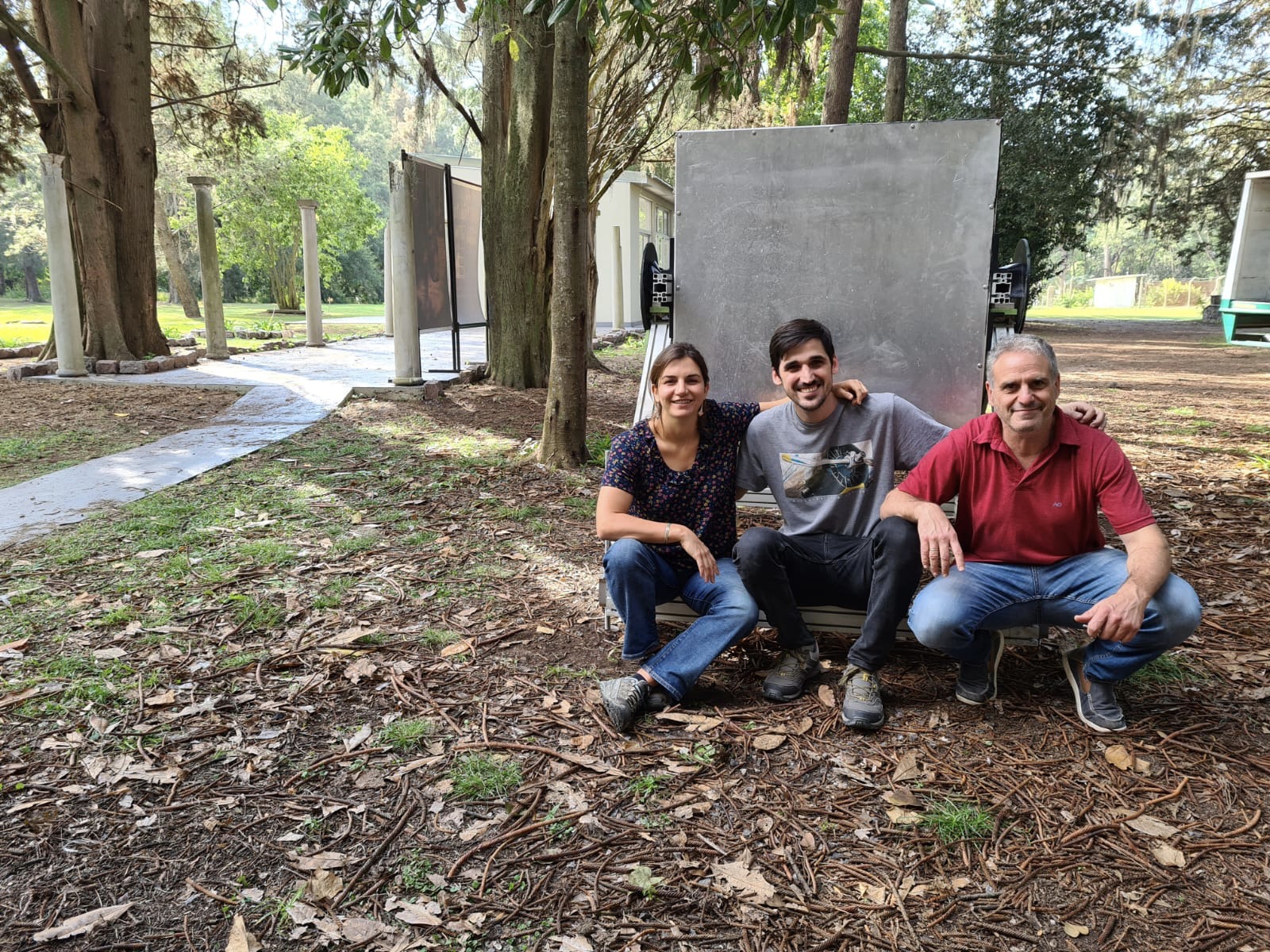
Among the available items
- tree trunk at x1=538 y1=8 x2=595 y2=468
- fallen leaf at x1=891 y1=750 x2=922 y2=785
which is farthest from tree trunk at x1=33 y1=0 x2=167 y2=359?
fallen leaf at x1=891 y1=750 x2=922 y2=785

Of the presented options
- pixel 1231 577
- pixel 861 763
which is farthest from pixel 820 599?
pixel 1231 577

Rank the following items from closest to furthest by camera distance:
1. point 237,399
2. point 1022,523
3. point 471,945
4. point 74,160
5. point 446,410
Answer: point 471,945 → point 1022,523 → point 446,410 → point 237,399 → point 74,160

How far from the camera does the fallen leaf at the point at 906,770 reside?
2514 millimetres

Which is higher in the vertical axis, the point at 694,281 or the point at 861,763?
the point at 694,281

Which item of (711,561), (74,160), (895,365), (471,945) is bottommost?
(471,945)

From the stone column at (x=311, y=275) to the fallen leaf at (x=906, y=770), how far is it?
1387 centimetres

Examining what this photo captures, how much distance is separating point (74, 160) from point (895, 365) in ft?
35.3

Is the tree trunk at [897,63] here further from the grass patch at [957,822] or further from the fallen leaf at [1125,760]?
the grass patch at [957,822]

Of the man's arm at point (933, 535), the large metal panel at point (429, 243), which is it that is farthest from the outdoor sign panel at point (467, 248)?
the man's arm at point (933, 535)

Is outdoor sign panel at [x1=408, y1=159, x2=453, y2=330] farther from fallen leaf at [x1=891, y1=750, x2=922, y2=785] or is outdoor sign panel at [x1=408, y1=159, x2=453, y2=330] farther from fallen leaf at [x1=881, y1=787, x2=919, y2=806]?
fallen leaf at [x1=881, y1=787, x2=919, y2=806]

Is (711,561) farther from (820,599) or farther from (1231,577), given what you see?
(1231,577)

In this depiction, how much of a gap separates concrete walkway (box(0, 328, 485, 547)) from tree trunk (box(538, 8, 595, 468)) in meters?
2.46

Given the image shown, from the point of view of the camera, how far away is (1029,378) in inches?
104

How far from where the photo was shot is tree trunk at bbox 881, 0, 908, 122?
1313 cm
